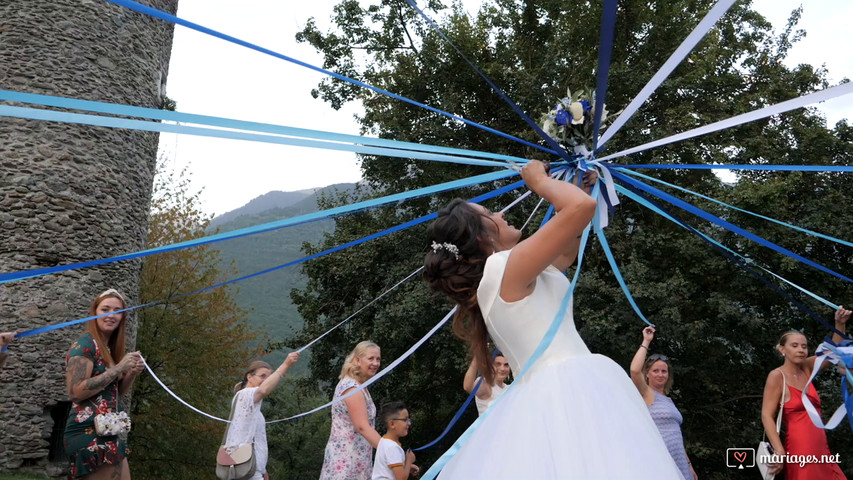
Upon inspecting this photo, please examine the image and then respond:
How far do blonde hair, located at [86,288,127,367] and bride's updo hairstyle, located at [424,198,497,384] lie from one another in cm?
219

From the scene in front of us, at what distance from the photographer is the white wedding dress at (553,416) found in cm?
189

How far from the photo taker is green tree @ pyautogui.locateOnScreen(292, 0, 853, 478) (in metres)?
10.7

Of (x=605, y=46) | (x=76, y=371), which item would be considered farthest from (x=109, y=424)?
(x=605, y=46)

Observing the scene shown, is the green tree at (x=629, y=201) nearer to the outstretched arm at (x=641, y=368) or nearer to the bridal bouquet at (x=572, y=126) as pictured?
the outstretched arm at (x=641, y=368)

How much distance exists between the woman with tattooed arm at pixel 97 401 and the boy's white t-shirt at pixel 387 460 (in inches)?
55.0

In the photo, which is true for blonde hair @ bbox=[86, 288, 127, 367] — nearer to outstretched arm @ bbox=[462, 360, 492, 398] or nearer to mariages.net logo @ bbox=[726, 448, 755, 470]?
outstretched arm @ bbox=[462, 360, 492, 398]

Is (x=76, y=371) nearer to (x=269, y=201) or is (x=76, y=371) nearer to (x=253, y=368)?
(x=253, y=368)

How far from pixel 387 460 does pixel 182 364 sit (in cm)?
1587

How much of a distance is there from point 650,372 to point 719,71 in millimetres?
9936

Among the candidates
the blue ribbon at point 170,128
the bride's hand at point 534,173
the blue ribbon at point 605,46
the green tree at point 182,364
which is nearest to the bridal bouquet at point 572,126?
the blue ribbon at point 605,46

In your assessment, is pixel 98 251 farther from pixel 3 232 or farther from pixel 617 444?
pixel 617 444

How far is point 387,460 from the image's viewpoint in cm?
423

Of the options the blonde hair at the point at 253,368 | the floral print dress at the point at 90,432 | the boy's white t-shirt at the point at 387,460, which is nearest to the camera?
the floral print dress at the point at 90,432

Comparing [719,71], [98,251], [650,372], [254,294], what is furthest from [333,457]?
[254,294]
